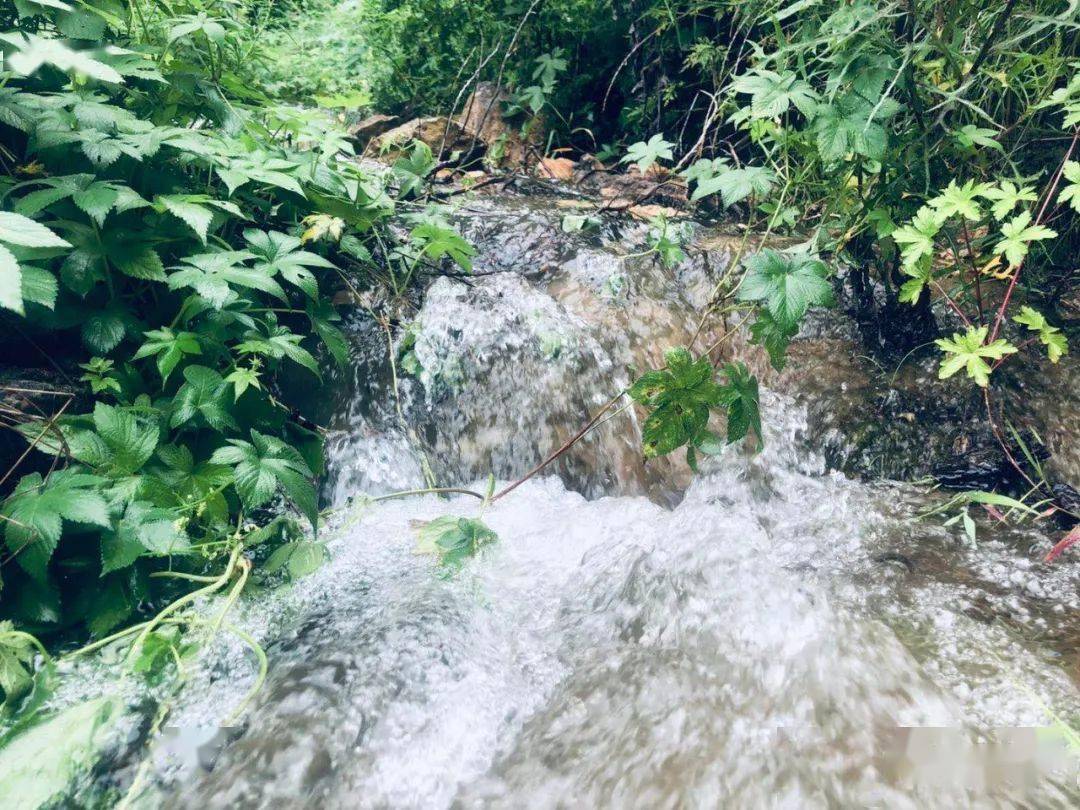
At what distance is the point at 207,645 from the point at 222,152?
1314mm

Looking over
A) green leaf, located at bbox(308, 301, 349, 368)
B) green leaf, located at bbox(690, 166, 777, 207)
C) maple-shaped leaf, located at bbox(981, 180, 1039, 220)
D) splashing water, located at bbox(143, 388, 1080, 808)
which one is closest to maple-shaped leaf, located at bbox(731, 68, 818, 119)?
green leaf, located at bbox(690, 166, 777, 207)

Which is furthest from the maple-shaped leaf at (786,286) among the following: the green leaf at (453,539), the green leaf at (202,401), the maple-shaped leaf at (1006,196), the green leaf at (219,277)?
the green leaf at (202,401)

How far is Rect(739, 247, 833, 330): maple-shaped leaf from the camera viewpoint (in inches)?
64.5

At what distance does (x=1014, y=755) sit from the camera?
44.2 inches

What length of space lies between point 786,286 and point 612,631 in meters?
0.95

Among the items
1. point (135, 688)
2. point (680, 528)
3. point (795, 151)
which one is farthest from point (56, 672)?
point (795, 151)

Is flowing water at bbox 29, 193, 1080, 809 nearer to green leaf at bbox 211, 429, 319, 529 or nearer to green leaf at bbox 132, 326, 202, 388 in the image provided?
green leaf at bbox 211, 429, 319, 529

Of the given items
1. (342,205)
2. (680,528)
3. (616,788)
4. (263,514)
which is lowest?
(263,514)

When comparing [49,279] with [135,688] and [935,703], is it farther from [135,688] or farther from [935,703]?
[935,703]

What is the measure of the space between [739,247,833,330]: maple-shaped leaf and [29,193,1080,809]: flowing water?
2.06ft

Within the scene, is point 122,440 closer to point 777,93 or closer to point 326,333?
point 326,333

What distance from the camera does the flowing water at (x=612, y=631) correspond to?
1162 millimetres

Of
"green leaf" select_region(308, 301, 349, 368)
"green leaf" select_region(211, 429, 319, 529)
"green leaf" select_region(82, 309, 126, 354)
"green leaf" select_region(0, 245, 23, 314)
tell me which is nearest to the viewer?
"green leaf" select_region(0, 245, 23, 314)

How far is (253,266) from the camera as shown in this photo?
6.17 feet
